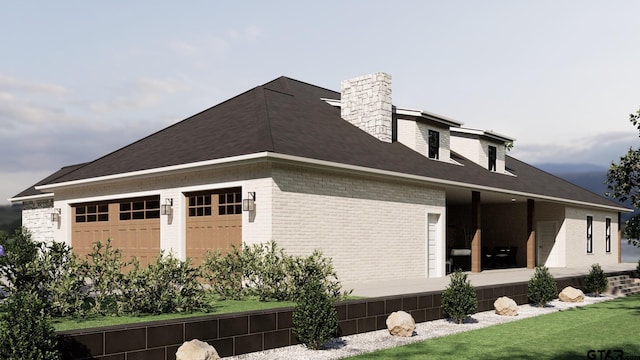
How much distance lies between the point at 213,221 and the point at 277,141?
2.95 meters

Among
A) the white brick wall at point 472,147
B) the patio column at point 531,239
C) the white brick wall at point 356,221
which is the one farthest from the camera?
the white brick wall at point 472,147

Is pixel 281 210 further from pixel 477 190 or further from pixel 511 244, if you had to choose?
pixel 511 244

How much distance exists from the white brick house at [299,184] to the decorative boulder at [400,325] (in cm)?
427

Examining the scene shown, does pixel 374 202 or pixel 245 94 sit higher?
pixel 245 94

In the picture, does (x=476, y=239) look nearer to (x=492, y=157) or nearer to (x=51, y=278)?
(x=492, y=157)

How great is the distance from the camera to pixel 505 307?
1412 centimetres

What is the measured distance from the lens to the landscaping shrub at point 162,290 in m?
9.62

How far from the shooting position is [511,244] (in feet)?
99.4

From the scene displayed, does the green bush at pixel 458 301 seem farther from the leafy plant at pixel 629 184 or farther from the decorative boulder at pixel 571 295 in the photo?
the leafy plant at pixel 629 184

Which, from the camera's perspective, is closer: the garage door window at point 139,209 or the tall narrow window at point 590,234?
the garage door window at point 139,209

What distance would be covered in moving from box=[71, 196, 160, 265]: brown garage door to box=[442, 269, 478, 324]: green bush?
9.02 metres

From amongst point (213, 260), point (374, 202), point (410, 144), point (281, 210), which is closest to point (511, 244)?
point (410, 144)

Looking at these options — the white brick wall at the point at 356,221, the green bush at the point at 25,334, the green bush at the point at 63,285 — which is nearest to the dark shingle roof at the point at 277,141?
the white brick wall at the point at 356,221

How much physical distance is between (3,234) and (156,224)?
513cm
